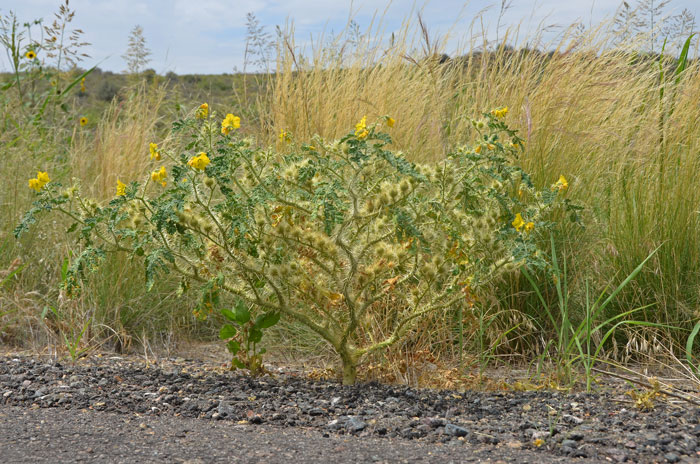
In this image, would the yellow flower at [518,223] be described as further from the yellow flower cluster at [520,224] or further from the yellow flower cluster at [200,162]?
the yellow flower cluster at [200,162]

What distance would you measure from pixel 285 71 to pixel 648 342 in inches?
108

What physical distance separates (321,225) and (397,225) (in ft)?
1.72

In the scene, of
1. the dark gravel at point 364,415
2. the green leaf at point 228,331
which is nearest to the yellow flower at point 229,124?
the green leaf at point 228,331

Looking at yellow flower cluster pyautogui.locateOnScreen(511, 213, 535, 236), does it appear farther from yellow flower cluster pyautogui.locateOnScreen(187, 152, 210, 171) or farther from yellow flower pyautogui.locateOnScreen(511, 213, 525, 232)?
yellow flower cluster pyautogui.locateOnScreen(187, 152, 210, 171)

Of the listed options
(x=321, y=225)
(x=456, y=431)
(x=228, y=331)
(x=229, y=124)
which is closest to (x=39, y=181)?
(x=229, y=124)

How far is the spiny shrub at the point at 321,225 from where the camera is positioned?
2.31 meters

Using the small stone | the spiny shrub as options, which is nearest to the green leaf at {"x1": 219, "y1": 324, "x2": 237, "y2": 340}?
the spiny shrub

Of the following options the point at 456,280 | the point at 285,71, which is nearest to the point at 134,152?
the point at 285,71

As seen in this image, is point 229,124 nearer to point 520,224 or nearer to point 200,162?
point 200,162

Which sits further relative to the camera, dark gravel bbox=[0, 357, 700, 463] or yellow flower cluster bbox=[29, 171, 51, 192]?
yellow flower cluster bbox=[29, 171, 51, 192]

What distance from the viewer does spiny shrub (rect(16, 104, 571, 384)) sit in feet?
7.59

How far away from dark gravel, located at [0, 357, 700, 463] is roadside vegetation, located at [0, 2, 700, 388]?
8.5 inches

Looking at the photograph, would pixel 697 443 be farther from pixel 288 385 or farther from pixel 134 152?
pixel 134 152

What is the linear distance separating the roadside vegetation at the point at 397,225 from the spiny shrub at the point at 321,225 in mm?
11
